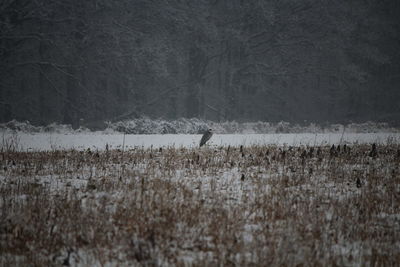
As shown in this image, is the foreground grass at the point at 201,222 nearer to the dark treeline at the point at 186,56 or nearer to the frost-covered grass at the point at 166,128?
the frost-covered grass at the point at 166,128

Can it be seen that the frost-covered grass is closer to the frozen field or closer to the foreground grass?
the frozen field

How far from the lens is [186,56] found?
1614 inches

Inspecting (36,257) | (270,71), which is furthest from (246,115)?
(36,257)

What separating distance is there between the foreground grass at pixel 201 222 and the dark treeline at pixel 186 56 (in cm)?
2506

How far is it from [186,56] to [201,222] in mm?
36501

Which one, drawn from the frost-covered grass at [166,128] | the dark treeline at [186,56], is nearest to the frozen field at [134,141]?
the frost-covered grass at [166,128]

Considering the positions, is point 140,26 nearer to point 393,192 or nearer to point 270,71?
point 270,71

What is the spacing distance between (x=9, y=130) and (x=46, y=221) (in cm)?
2271

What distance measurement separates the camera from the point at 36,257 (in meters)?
4.61

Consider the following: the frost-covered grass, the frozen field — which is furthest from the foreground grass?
the frost-covered grass

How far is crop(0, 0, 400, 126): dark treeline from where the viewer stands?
107ft

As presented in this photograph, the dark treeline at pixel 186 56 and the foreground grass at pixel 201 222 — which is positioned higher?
the dark treeline at pixel 186 56

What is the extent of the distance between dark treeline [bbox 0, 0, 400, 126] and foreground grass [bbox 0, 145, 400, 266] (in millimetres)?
25057

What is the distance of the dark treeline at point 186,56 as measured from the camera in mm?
32562
